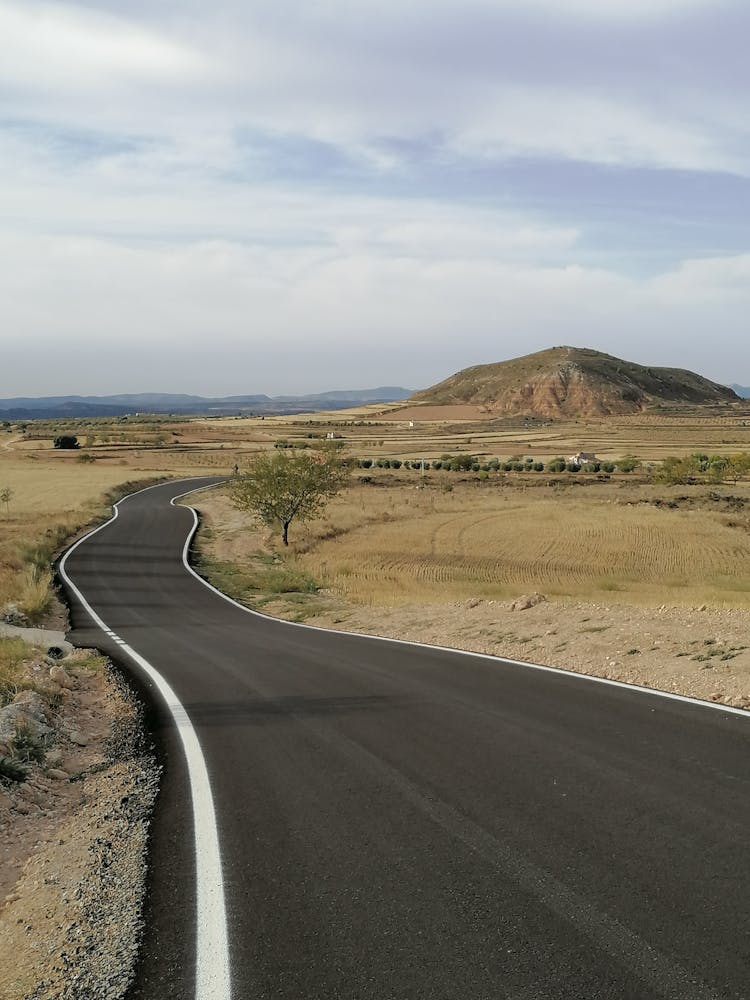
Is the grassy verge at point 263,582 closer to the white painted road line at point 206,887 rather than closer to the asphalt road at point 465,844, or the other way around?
the asphalt road at point 465,844

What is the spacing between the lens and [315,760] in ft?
24.6

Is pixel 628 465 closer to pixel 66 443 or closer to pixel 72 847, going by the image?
pixel 66 443

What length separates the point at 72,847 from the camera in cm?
593

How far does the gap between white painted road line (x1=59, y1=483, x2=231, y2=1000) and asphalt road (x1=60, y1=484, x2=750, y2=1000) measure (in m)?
0.06

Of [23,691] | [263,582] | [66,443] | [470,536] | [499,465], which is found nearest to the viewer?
[23,691]

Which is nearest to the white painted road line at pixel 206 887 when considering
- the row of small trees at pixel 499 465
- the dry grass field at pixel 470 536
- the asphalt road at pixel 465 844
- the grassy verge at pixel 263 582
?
the asphalt road at pixel 465 844

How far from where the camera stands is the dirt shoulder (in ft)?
13.9

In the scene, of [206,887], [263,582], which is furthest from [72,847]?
[263,582]

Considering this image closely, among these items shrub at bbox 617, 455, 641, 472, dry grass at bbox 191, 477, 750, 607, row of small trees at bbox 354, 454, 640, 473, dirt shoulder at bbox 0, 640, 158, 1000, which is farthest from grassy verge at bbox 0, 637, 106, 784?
shrub at bbox 617, 455, 641, 472

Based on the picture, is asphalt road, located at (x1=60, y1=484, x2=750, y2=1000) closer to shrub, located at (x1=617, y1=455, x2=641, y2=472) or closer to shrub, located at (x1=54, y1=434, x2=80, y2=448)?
shrub, located at (x1=617, y1=455, x2=641, y2=472)

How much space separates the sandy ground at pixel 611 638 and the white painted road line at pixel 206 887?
579 centimetres

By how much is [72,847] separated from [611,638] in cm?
950

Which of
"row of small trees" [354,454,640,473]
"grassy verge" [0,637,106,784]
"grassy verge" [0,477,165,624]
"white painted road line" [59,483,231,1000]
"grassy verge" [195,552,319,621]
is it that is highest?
"row of small trees" [354,454,640,473]

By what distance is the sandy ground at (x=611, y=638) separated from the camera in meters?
10.2
